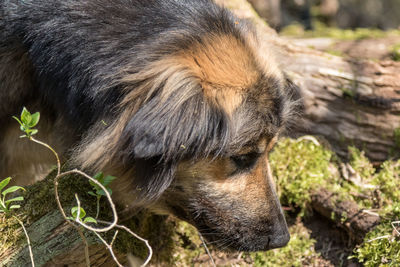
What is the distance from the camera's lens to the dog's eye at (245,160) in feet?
12.0

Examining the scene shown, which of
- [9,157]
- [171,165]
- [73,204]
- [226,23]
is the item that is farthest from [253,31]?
[9,157]

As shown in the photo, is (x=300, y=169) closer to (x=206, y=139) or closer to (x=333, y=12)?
(x=206, y=139)

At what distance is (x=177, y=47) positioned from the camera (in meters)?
3.47

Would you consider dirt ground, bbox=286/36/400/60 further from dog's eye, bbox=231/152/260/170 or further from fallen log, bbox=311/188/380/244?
dog's eye, bbox=231/152/260/170

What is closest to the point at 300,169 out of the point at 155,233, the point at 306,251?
the point at 306,251

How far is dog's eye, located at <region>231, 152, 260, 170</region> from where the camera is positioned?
3.66 metres

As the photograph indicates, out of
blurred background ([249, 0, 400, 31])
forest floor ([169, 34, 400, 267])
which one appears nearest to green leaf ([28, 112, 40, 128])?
forest floor ([169, 34, 400, 267])

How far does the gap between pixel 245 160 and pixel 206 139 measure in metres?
0.57

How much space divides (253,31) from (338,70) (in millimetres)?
1661

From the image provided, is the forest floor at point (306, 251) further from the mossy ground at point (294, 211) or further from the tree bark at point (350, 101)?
the tree bark at point (350, 101)

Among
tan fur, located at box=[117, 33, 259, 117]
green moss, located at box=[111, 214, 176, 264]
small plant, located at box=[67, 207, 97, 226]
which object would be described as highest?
tan fur, located at box=[117, 33, 259, 117]

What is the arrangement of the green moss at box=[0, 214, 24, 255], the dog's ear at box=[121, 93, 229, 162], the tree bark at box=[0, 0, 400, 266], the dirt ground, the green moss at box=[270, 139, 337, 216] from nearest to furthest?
the dog's ear at box=[121, 93, 229, 162] < the green moss at box=[0, 214, 24, 255] < the green moss at box=[270, 139, 337, 216] < the tree bark at box=[0, 0, 400, 266] < the dirt ground

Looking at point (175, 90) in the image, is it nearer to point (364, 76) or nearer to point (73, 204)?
point (73, 204)

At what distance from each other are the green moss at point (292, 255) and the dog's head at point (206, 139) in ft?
2.10
